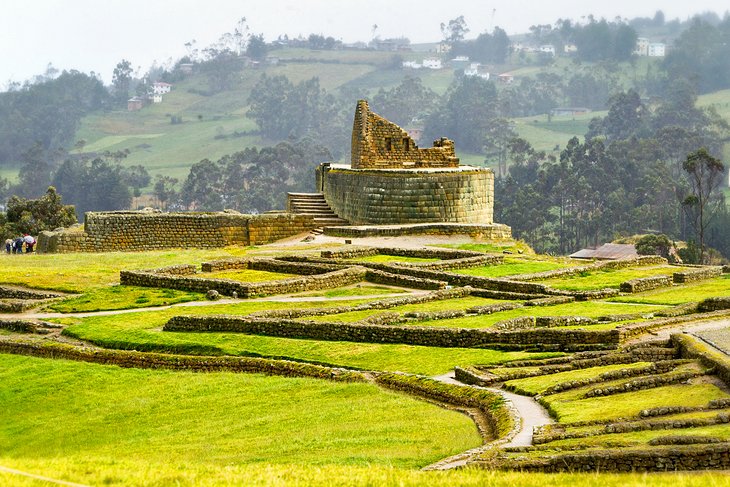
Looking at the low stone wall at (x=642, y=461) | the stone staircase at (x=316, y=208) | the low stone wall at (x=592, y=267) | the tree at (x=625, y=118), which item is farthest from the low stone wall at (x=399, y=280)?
the tree at (x=625, y=118)

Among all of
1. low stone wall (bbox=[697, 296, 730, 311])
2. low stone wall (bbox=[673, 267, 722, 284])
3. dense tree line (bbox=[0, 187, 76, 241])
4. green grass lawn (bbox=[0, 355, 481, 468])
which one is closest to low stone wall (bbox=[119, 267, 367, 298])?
green grass lawn (bbox=[0, 355, 481, 468])

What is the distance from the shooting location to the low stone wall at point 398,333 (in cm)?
2947

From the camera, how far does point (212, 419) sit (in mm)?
26094

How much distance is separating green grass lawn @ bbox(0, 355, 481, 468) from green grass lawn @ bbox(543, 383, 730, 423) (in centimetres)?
143

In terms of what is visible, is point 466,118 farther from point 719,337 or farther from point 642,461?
point 642,461

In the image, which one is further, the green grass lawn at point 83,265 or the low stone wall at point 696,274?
the green grass lawn at point 83,265

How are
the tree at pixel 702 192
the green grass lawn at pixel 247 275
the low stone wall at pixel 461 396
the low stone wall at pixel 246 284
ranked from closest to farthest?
the low stone wall at pixel 461 396 < the low stone wall at pixel 246 284 < the green grass lawn at pixel 247 275 < the tree at pixel 702 192

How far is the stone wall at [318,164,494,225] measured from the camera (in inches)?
2238

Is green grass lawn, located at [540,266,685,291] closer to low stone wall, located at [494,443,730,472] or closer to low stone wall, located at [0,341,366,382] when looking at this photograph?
low stone wall, located at [0,341,366,382]

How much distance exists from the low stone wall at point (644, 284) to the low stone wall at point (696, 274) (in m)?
0.53

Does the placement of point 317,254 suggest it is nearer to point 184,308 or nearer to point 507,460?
point 184,308

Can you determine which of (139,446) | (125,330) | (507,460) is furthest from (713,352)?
(125,330)

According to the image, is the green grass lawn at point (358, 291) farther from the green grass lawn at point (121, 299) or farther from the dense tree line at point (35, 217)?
the dense tree line at point (35, 217)

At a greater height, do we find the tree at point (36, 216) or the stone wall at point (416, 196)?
the stone wall at point (416, 196)
